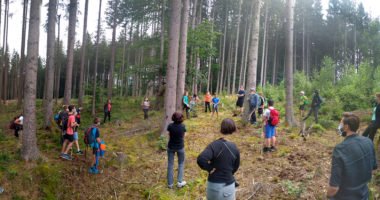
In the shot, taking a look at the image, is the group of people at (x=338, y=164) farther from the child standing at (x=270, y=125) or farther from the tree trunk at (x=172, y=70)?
the tree trunk at (x=172, y=70)

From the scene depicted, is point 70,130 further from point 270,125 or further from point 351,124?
point 351,124

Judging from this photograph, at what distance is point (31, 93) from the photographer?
858cm

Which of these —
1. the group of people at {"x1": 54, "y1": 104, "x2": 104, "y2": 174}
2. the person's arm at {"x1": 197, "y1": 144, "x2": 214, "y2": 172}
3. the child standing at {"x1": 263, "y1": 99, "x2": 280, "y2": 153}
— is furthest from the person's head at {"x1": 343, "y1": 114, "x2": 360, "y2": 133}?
the group of people at {"x1": 54, "y1": 104, "x2": 104, "y2": 174}

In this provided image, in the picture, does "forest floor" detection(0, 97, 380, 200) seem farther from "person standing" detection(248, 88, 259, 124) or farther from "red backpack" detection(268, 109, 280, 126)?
"person standing" detection(248, 88, 259, 124)

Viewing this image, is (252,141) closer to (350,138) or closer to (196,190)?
(196,190)

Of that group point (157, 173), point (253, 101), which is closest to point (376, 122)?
point (253, 101)

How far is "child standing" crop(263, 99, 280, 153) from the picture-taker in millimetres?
8258

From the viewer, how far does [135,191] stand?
752 cm

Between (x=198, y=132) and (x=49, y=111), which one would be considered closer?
(x=198, y=132)

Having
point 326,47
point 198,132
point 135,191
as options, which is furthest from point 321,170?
point 326,47

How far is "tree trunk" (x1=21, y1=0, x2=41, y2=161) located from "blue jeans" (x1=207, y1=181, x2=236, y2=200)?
6.92 meters

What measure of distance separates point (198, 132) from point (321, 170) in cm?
596

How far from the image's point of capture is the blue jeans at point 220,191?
13.0 feet

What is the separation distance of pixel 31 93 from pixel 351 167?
8.87 metres
